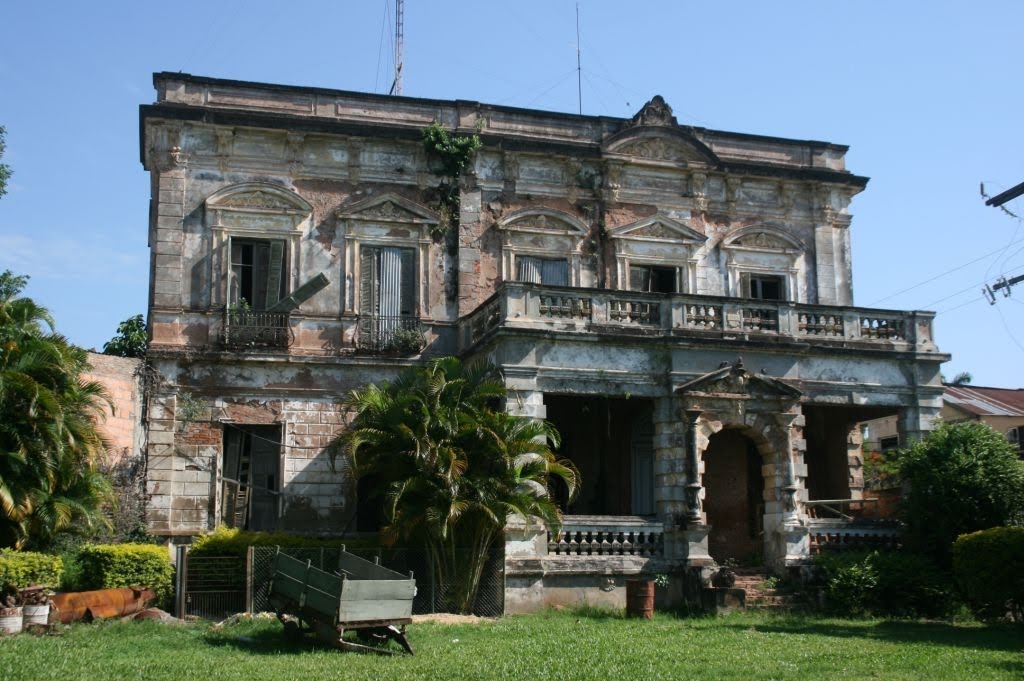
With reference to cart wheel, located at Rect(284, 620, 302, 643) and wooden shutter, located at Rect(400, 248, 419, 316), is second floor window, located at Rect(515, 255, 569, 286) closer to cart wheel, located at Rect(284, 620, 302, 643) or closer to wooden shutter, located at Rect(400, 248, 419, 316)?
wooden shutter, located at Rect(400, 248, 419, 316)

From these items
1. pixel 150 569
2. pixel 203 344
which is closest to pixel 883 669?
pixel 150 569

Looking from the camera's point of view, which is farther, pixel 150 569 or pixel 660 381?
pixel 660 381

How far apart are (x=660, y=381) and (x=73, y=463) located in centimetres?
992

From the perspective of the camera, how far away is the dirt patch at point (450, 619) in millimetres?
16734

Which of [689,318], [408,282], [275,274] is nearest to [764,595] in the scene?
[689,318]

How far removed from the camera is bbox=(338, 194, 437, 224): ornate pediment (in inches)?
896

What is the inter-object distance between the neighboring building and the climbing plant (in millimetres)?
122

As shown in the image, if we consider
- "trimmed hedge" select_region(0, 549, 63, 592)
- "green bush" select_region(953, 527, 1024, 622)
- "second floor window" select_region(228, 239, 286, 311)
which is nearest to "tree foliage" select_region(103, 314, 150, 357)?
"second floor window" select_region(228, 239, 286, 311)

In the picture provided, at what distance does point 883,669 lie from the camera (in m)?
12.8

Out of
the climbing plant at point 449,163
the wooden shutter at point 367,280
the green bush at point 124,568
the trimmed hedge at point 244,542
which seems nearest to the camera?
the green bush at point 124,568

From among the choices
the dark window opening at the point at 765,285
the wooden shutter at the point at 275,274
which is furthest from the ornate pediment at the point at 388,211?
the dark window opening at the point at 765,285

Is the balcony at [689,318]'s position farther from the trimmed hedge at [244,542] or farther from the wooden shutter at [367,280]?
the trimmed hedge at [244,542]

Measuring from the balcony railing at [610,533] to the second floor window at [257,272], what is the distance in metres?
7.52

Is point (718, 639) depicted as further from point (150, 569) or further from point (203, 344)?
point (203, 344)
